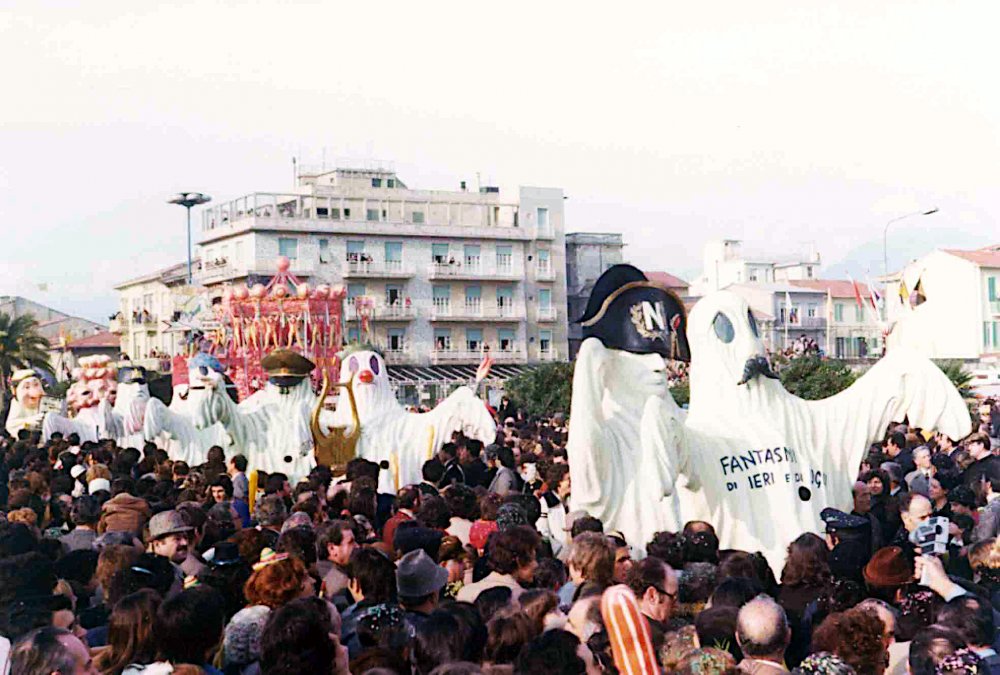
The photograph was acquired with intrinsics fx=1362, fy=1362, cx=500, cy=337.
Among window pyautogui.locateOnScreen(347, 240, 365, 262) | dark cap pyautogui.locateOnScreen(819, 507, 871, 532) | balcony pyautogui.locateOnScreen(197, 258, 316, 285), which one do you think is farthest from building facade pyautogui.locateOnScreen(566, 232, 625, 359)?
dark cap pyautogui.locateOnScreen(819, 507, 871, 532)

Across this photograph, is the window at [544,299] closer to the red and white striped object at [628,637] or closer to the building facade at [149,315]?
the building facade at [149,315]

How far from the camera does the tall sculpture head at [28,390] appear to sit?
67.0 ft

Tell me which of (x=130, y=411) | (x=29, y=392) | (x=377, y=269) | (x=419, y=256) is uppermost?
(x=419, y=256)

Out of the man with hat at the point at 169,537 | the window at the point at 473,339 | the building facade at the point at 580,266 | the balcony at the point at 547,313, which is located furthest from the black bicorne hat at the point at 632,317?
the building facade at the point at 580,266

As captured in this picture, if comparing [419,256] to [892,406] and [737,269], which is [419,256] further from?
[892,406]

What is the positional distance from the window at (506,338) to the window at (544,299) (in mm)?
2010

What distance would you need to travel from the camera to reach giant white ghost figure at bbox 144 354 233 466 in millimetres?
15258

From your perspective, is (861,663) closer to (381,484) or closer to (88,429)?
(381,484)

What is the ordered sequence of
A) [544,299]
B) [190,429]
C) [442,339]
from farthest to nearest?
[544,299], [442,339], [190,429]

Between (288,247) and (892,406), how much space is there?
1817 inches

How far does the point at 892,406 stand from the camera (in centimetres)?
1017

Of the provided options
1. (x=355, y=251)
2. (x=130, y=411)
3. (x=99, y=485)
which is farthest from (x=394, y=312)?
(x=99, y=485)

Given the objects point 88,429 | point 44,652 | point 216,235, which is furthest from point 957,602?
point 216,235

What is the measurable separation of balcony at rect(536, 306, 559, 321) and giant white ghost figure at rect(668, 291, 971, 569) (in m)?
49.5
